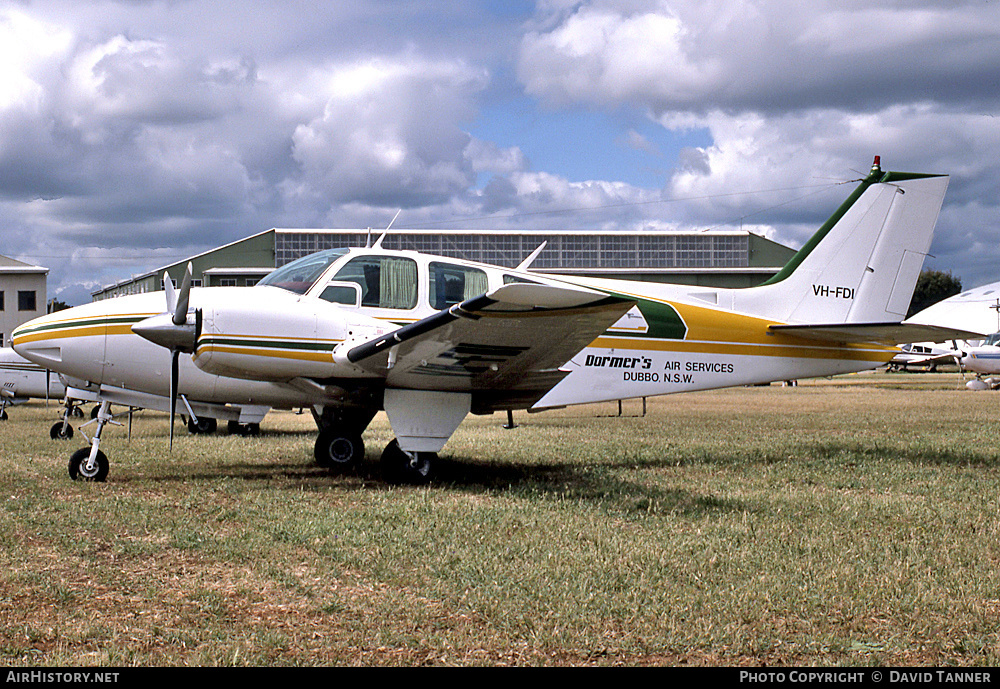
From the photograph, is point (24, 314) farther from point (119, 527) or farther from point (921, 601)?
point (921, 601)

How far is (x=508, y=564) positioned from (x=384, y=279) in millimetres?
4283

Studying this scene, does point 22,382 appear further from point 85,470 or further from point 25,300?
point 25,300

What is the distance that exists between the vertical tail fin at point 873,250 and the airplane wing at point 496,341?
4466mm

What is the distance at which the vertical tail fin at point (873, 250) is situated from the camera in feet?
35.9

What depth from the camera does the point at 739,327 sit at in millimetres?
10211

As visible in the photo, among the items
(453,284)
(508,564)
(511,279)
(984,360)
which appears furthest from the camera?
(984,360)

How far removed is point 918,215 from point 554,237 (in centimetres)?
5141

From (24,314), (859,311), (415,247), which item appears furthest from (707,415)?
(24,314)

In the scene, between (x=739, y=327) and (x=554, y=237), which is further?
(x=554, y=237)

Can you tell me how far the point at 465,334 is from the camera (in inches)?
281

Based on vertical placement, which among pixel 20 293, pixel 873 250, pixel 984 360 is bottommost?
pixel 984 360

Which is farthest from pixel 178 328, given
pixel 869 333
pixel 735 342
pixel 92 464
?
pixel 869 333

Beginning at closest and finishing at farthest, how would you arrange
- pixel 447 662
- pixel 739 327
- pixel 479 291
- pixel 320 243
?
pixel 447 662 → pixel 479 291 → pixel 739 327 → pixel 320 243

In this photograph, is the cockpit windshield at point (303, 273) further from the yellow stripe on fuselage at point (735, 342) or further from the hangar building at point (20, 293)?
the hangar building at point (20, 293)
